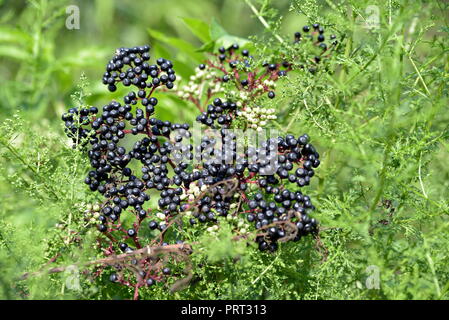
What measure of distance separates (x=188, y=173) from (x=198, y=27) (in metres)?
0.68

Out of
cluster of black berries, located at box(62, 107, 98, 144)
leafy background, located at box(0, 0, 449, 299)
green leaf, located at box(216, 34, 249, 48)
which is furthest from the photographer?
green leaf, located at box(216, 34, 249, 48)

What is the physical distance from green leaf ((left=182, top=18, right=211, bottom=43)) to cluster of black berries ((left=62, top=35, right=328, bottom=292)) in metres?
0.50

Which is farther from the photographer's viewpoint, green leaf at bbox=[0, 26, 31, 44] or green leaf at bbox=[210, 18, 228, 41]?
green leaf at bbox=[0, 26, 31, 44]

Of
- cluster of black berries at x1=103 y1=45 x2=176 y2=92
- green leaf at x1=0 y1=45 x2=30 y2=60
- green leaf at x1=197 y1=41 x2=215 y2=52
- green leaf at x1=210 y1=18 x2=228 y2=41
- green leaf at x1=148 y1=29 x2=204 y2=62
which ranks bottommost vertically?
cluster of black berries at x1=103 y1=45 x2=176 y2=92

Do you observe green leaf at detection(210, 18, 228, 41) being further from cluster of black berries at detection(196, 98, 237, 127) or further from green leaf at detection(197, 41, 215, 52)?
cluster of black berries at detection(196, 98, 237, 127)

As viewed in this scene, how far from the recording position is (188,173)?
1.03 m

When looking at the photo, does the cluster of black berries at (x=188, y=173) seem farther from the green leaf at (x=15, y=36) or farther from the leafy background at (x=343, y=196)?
the green leaf at (x=15, y=36)

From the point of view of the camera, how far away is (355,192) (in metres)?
1.07

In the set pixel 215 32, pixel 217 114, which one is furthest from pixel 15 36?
pixel 217 114

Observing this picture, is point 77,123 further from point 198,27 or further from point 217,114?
point 198,27

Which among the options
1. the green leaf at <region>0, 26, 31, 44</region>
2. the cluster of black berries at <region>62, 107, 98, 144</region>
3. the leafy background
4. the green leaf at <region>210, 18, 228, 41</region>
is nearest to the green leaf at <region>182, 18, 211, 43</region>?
the green leaf at <region>210, 18, 228, 41</region>

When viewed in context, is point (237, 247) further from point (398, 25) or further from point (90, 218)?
point (398, 25)

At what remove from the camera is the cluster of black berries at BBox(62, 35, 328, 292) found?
3.08ft
